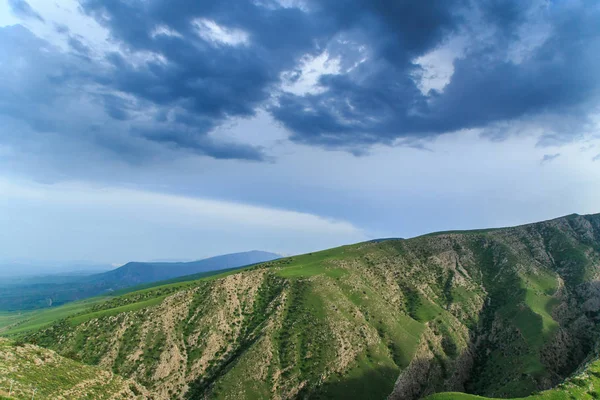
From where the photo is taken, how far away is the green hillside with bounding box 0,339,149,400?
50188 mm

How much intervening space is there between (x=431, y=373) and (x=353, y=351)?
26172mm

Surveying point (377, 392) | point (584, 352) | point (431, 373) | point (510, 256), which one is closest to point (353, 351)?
point (377, 392)

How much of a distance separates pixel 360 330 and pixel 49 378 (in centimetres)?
8553

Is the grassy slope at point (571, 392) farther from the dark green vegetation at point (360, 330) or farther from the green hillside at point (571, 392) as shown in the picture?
the dark green vegetation at point (360, 330)

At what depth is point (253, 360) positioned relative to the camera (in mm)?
101875

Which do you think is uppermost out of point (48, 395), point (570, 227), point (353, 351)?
point (570, 227)

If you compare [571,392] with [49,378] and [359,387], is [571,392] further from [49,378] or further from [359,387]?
[49,378]

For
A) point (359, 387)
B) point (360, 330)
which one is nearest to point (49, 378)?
point (359, 387)

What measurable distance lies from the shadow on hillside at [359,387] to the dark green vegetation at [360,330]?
35 cm

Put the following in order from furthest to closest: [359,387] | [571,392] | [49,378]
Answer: [359,387] < [571,392] < [49,378]

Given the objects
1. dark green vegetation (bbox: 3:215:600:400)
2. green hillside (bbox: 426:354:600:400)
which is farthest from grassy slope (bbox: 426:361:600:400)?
dark green vegetation (bbox: 3:215:600:400)

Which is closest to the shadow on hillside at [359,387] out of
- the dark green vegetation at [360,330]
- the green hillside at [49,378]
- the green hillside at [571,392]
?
the dark green vegetation at [360,330]

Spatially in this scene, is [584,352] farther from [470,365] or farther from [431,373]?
[431,373]

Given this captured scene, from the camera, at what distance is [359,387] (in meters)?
99.1
